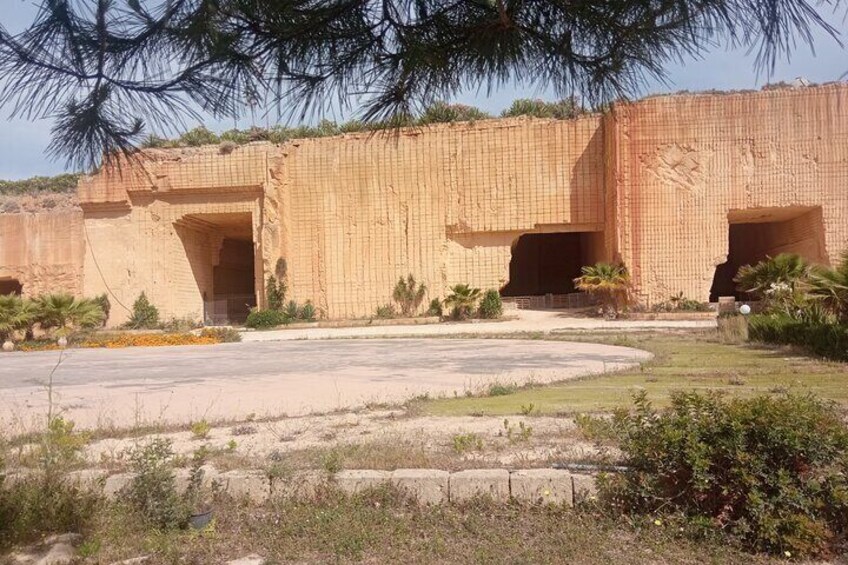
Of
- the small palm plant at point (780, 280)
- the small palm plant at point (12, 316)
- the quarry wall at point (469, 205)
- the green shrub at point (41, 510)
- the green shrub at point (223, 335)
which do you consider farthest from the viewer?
the quarry wall at point (469, 205)

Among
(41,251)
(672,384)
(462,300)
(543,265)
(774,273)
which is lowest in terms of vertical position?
(672,384)

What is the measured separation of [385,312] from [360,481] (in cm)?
2173

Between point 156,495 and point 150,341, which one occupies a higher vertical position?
point 156,495

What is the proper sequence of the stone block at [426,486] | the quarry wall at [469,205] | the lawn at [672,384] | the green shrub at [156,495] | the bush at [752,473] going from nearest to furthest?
the bush at [752,473] < the green shrub at [156,495] < the stone block at [426,486] < the lawn at [672,384] < the quarry wall at [469,205]

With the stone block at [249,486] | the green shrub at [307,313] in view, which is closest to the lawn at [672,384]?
the stone block at [249,486]

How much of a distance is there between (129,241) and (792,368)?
25.3 m

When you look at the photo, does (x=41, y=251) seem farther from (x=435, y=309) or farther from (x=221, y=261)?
(x=435, y=309)

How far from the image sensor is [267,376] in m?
10.5

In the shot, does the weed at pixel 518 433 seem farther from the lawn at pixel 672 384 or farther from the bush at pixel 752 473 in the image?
the bush at pixel 752 473

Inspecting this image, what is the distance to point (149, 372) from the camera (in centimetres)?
1162

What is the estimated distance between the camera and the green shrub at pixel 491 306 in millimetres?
24750

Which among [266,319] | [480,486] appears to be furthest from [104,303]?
[480,486]

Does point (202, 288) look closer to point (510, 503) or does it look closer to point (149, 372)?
point (149, 372)

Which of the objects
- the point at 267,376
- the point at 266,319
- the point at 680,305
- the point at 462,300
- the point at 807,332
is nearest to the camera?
the point at 267,376
